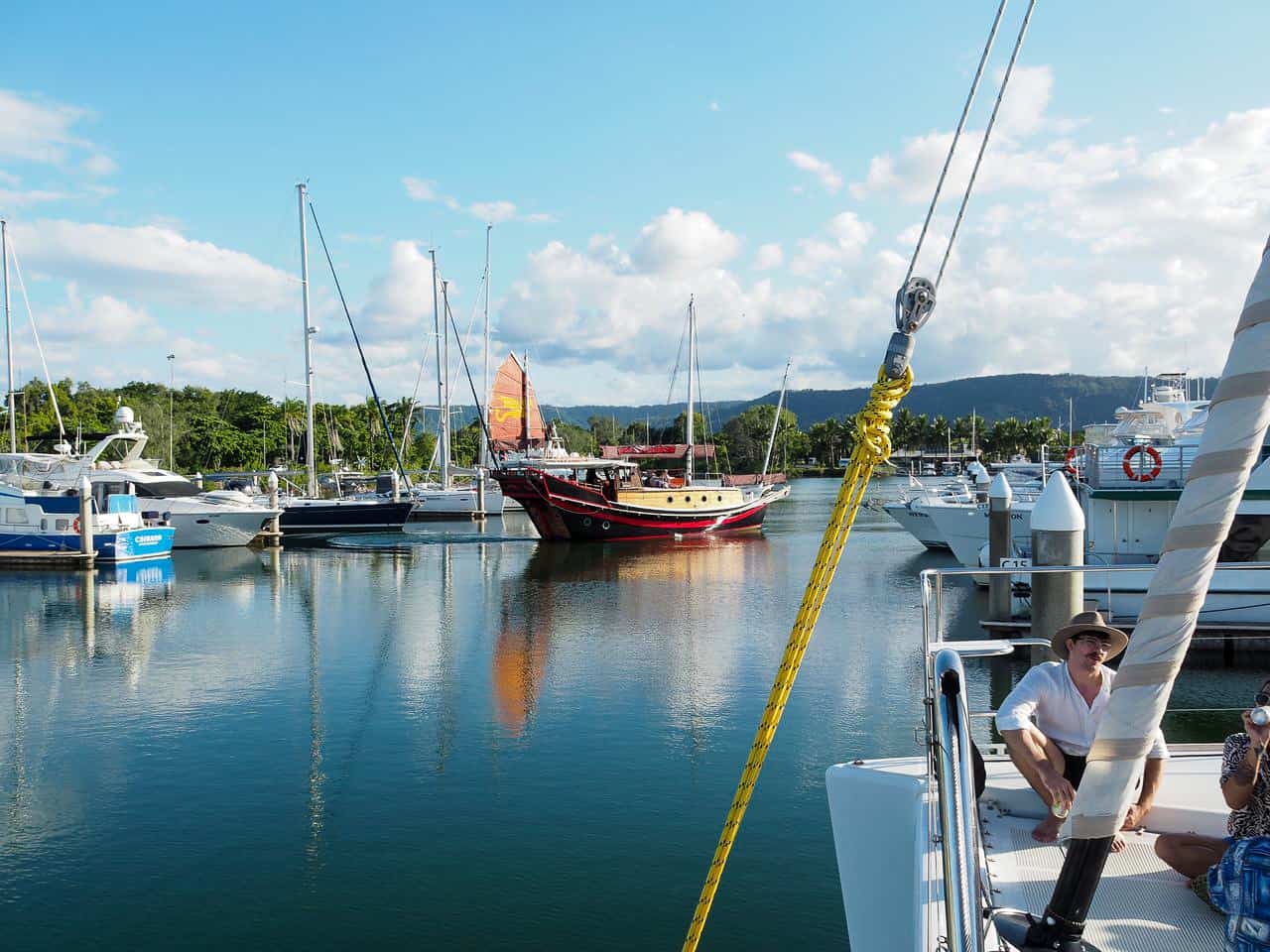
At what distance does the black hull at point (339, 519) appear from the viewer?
136 feet

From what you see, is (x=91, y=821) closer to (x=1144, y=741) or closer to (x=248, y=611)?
(x=1144, y=741)

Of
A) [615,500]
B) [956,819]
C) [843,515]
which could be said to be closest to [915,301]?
[843,515]

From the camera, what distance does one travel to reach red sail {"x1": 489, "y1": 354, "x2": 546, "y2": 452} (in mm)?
54375

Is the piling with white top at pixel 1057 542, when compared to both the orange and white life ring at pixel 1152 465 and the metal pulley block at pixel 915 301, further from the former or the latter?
the metal pulley block at pixel 915 301

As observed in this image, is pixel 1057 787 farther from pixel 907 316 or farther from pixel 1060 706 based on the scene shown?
pixel 907 316

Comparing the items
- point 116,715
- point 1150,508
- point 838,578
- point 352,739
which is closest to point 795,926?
point 352,739

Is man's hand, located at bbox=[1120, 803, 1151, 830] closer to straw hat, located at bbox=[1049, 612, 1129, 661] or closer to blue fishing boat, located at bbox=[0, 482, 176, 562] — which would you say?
straw hat, located at bbox=[1049, 612, 1129, 661]

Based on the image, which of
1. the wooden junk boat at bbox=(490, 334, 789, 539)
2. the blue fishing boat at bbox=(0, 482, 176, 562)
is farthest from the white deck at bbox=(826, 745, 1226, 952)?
the wooden junk boat at bbox=(490, 334, 789, 539)

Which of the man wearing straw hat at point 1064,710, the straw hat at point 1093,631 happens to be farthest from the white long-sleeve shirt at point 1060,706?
the straw hat at point 1093,631

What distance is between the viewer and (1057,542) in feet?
47.6

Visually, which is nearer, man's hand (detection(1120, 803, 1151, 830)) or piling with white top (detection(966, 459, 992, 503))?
man's hand (detection(1120, 803, 1151, 830))

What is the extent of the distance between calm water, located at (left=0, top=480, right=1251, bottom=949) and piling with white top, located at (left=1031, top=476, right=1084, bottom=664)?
1530 millimetres

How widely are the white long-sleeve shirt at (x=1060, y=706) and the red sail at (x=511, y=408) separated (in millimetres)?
49785

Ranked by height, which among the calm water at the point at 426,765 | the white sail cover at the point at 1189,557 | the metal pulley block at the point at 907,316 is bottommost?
the calm water at the point at 426,765
